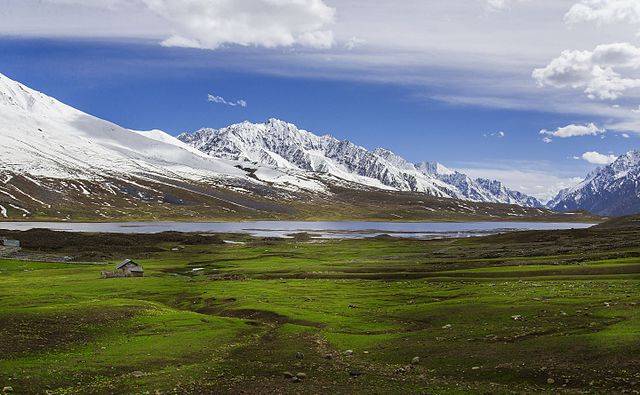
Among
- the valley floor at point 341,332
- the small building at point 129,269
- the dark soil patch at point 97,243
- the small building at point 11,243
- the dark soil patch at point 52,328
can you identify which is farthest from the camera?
the small building at point 11,243

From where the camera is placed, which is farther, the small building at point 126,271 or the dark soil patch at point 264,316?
the small building at point 126,271

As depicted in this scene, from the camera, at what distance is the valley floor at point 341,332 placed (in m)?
33.0

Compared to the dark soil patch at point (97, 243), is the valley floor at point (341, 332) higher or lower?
higher

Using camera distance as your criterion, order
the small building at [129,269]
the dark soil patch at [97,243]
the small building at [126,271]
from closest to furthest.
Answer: the small building at [126,271] → the small building at [129,269] → the dark soil patch at [97,243]

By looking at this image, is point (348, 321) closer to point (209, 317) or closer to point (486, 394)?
point (209, 317)

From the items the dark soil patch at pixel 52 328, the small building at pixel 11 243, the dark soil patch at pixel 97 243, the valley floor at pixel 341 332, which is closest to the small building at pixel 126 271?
the valley floor at pixel 341 332

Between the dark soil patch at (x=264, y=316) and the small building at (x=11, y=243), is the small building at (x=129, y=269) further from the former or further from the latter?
the small building at (x=11, y=243)

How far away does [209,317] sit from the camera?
57219 mm

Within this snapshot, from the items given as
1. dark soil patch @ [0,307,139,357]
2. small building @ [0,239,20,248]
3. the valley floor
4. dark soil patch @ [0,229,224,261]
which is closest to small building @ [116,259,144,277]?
the valley floor

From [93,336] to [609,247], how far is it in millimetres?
93069

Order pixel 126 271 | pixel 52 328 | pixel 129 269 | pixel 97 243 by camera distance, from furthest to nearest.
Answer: pixel 97 243 → pixel 129 269 → pixel 126 271 → pixel 52 328

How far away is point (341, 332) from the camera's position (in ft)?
161

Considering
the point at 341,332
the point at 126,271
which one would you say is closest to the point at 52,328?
the point at 341,332

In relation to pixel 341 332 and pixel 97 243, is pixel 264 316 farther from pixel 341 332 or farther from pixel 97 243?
pixel 97 243
